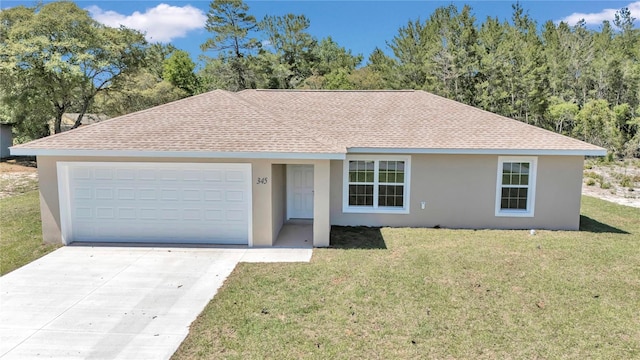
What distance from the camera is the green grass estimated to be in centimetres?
954

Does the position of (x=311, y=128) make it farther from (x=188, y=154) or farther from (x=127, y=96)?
(x=127, y=96)

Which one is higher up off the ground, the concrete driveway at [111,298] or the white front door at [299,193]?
the white front door at [299,193]

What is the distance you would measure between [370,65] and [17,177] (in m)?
36.1

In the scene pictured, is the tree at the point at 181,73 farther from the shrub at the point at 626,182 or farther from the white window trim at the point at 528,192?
the white window trim at the point at 528,192

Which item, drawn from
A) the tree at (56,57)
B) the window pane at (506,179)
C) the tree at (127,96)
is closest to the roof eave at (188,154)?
the window pane at (506,179)

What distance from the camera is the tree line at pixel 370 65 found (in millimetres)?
26022

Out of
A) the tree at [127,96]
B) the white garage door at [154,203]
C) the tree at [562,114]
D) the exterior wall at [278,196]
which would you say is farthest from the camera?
the tree at [562,114]

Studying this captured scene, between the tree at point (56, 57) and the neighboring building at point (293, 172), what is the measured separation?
18.0 m

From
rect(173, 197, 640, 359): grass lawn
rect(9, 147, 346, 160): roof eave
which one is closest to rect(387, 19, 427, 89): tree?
rect(173, 197, 640, 359): grass lawn

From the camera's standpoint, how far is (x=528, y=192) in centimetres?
1250

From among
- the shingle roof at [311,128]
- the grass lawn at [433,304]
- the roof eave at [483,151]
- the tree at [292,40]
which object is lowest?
the grass lawn at [433,304]

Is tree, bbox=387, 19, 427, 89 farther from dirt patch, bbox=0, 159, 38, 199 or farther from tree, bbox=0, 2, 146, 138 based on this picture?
dirt patch, bbox=0, 159, 38, 199

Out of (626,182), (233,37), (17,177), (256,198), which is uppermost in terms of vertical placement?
(233,37)

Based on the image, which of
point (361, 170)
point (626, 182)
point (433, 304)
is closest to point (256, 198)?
point (361, 170)
